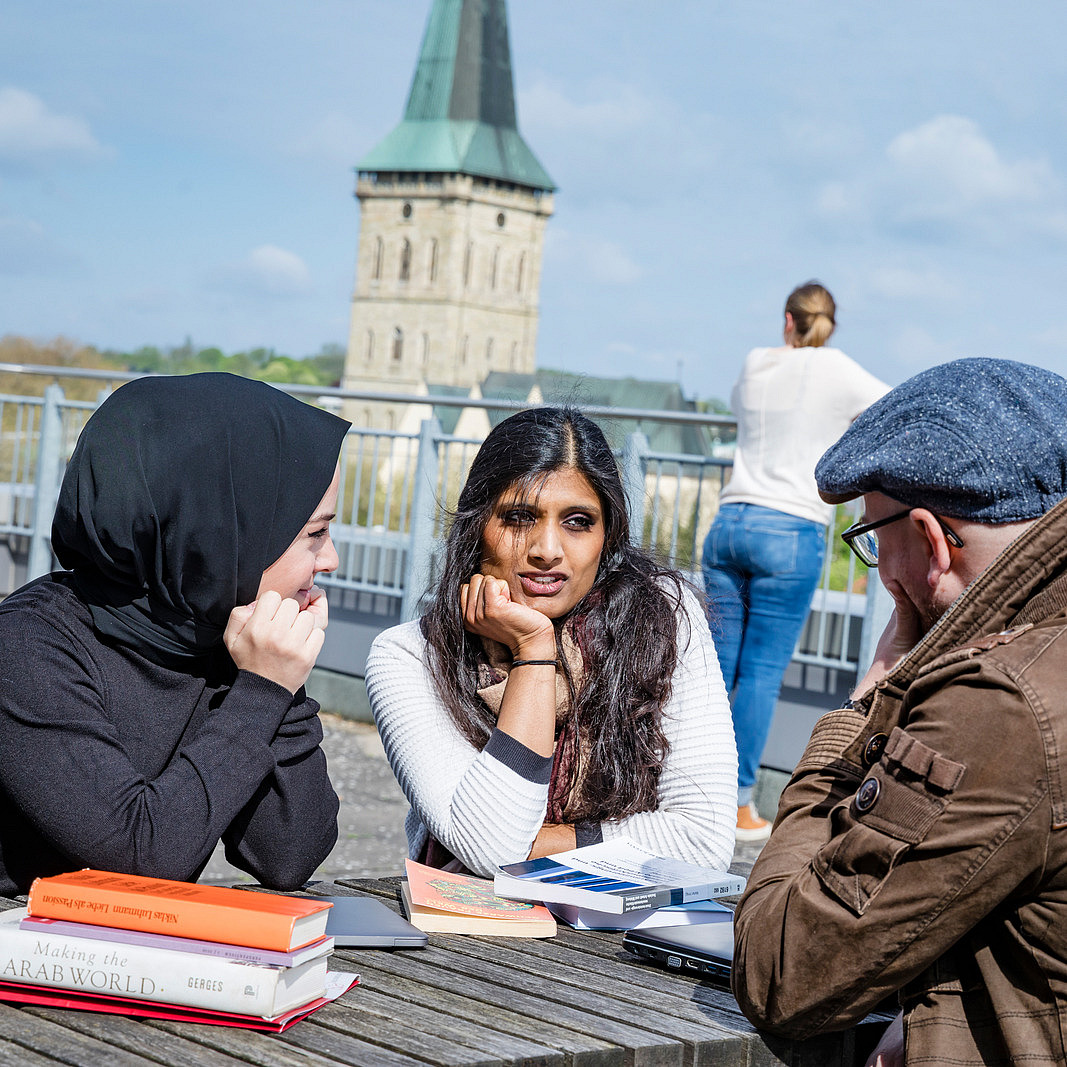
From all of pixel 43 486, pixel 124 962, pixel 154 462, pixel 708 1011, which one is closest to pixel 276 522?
pixel 154 462

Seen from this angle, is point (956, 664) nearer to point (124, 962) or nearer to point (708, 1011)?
point (708, 1011)

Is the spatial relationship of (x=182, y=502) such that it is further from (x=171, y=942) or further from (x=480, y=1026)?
(x=480, y=1026)

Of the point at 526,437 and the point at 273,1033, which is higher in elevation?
the point at 526,437

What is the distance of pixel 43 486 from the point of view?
372 inches

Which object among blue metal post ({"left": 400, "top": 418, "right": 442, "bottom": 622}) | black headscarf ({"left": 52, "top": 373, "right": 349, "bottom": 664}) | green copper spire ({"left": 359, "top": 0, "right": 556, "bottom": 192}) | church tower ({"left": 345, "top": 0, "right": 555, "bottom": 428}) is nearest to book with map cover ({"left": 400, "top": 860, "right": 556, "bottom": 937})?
black headscarf ({"left": 52, "top": 373, "right": 349, "bottom": 664})

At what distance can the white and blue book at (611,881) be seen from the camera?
1.99 m

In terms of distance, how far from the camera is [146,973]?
149 centimetres

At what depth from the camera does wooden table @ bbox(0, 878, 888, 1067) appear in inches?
55.9

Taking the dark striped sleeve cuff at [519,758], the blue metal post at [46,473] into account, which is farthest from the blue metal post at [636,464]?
the blue metal post at [46,473]

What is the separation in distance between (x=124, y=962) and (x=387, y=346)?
109 meters

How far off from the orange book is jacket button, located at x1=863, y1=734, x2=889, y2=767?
66 centimetres

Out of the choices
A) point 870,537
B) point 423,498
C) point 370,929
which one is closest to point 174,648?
point 370,929

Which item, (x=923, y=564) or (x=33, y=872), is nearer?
(x=923, y=564)

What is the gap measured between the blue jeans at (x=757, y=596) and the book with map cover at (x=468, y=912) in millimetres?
3145
